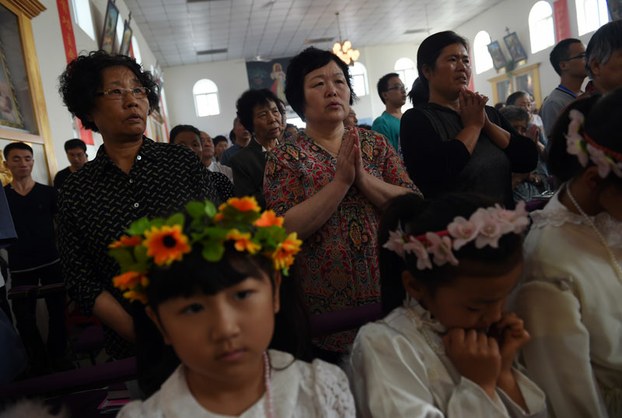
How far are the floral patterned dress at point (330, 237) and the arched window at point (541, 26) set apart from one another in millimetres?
11835


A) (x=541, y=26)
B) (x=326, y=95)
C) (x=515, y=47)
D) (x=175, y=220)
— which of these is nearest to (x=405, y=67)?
(x=515, y=47)

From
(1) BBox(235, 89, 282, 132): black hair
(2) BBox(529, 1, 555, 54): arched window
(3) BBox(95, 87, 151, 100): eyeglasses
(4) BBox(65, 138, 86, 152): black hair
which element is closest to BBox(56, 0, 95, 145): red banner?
(4) BBox(65, 138, 86, 152): black hair

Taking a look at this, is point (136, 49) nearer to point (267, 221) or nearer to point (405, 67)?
point (405, 67)

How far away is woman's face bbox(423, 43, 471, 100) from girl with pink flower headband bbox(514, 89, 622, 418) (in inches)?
32.4

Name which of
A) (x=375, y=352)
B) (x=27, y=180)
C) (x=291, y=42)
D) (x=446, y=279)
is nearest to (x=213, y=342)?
(x=375, y=352)

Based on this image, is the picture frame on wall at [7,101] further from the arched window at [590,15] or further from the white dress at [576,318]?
the arched window at [590,15]

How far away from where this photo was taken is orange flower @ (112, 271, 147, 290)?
1002 millimetres

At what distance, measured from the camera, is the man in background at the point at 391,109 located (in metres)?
3.63

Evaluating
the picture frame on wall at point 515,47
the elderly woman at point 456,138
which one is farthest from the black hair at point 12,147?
the picture frame on wall at point 515,47

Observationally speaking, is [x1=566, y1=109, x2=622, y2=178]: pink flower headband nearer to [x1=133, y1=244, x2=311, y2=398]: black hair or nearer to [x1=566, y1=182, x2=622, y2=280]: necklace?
[x1=566, y1=182, x2=622, y2=280]: necklace

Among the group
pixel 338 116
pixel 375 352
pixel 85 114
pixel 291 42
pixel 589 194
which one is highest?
pixel 291 42

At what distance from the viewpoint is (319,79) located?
1.89 metres

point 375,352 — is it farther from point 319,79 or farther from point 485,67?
point 485,67

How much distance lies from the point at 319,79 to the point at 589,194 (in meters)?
1.01
